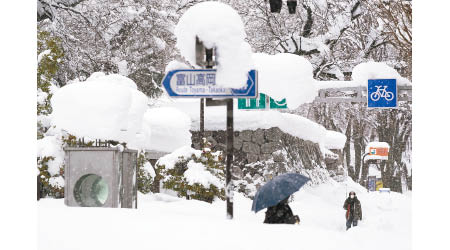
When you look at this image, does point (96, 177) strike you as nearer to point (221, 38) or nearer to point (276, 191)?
point (276, 191)

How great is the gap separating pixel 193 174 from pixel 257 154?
13.3 feet

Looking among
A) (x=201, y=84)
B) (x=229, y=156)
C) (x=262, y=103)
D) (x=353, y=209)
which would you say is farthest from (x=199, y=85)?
(x=262, y=103)

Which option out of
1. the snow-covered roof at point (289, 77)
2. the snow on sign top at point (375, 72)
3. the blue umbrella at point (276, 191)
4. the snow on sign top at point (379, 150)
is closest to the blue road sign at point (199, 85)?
the blue umbrella at point (276, 191)

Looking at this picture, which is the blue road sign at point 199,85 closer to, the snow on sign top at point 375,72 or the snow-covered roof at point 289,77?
the snow-covered roof at point 289,77

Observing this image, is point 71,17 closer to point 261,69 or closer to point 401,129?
point 261,69

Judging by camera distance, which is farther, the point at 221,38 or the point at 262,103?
the point at 262,103

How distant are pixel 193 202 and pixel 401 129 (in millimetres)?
15099

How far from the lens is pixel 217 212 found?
7.72 m

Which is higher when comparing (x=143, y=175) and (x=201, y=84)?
(x=201, y=84)

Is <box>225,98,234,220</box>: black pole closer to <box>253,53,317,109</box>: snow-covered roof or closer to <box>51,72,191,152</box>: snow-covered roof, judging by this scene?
<box>51,72,191,152</box>: snow-covered roof

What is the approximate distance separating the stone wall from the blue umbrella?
7.54 meters

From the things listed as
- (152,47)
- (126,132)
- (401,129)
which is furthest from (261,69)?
(401,129)

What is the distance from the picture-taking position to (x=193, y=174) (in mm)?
10000

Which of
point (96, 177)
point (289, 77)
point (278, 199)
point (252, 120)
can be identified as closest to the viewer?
point (278, 199)
